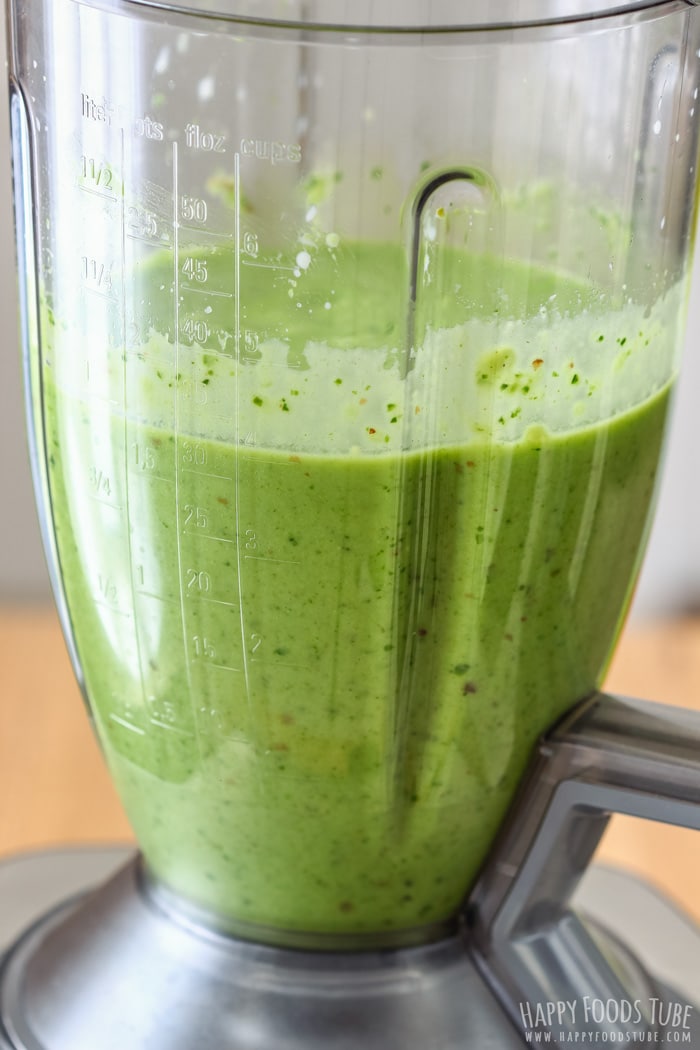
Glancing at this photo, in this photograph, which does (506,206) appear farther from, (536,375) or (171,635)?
(171,635)

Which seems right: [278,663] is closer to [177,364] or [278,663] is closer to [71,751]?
[177,364]

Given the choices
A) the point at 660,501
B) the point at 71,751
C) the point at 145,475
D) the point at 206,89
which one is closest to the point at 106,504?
the point at 145,475

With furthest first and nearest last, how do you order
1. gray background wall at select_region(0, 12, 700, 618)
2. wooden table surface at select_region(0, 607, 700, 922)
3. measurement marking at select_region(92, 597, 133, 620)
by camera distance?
gray background wall at select_region(0, 12, 700, 618) < wooden table surface at select_region(0, 607, 700, 922) < measurement marking at select_region(92, 597, 133, 620)

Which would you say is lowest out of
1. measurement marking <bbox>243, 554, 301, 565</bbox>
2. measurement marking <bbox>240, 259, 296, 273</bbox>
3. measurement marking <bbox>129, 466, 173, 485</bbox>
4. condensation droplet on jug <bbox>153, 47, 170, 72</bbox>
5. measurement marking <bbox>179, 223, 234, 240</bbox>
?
measurement marking <bbox>243, 554, 301, 565</bbox>

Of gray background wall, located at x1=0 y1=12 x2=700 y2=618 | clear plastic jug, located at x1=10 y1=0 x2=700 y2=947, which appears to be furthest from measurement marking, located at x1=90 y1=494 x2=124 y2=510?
gray background wall, located at x1=0 y1=12 x2=700 y2=618

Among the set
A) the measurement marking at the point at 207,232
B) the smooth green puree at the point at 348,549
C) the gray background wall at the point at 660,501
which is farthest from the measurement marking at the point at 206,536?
the gray background wall at the point at 660,501

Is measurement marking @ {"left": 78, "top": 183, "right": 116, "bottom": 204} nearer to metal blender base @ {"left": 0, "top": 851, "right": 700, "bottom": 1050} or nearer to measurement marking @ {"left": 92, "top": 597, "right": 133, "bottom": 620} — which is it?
measurement marking @ {"left": 92, "top": 597, "right": 133, "bottom": 620}

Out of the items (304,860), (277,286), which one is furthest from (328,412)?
(304,860)
